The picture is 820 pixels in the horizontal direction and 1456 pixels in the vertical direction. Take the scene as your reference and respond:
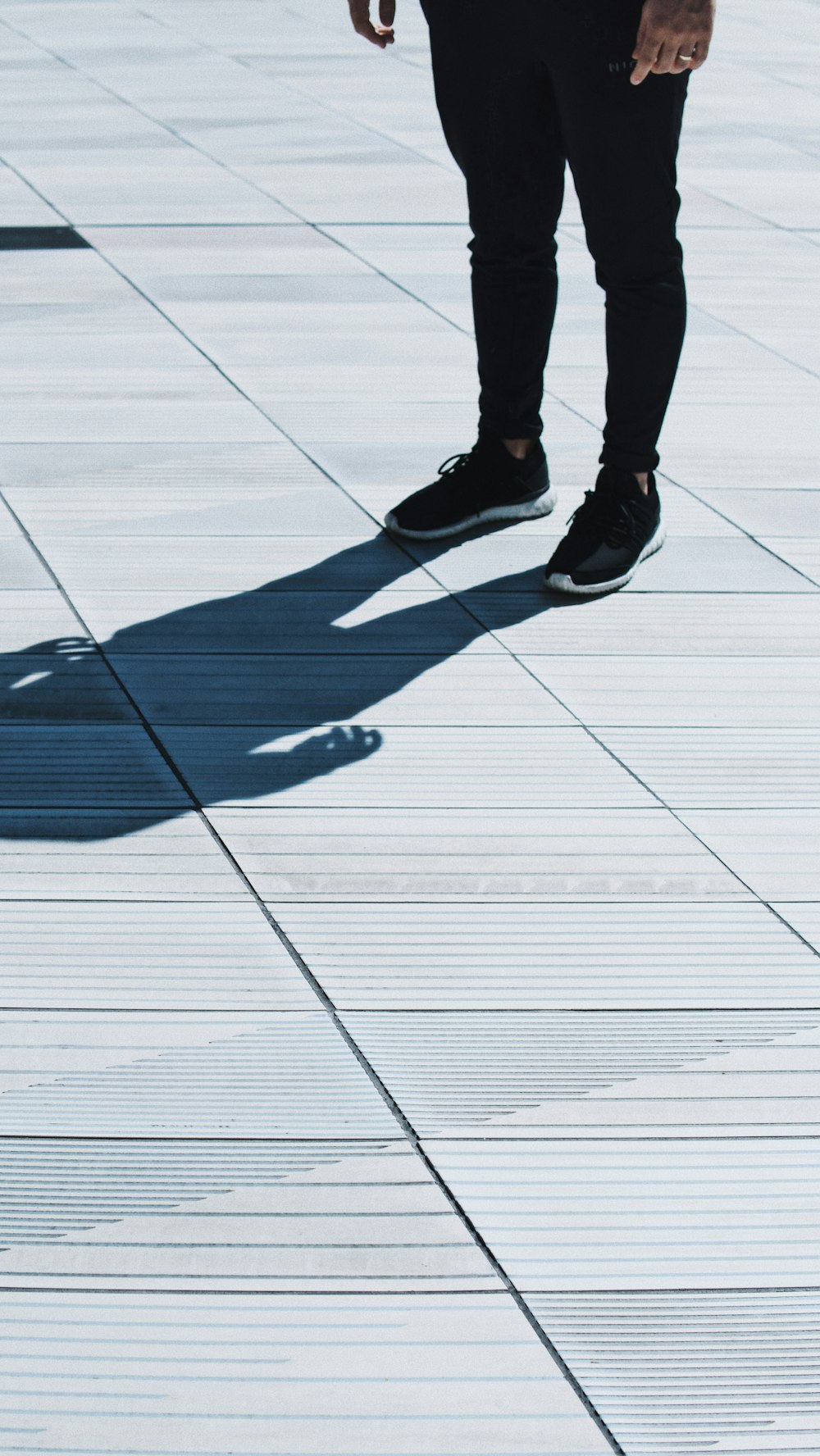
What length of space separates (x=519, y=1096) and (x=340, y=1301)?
1.45 feet

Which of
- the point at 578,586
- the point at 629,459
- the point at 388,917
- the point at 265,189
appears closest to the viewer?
the point at 388,917

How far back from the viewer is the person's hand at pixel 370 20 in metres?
4.24

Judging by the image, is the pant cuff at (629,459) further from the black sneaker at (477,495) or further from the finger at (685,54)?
the finger at (685,54)

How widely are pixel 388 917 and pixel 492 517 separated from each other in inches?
73.3

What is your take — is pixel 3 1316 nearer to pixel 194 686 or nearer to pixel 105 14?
pixel 194 686

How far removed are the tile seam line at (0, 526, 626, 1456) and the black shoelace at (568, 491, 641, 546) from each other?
111cm

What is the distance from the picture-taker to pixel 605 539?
→ 4184 mm

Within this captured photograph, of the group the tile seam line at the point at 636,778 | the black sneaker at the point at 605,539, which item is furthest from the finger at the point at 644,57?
the tile seam line at the point at 636,778

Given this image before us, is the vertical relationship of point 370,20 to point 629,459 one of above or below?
above

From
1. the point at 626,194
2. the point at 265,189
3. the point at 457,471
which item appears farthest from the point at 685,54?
the point at 265,189

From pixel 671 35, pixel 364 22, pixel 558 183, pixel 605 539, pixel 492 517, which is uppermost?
pixel 671 35

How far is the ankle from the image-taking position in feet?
14.8

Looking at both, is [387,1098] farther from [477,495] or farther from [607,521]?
[477,495]

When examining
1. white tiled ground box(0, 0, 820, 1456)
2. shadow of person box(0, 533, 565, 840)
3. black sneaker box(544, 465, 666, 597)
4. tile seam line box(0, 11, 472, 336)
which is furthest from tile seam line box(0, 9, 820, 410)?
shadow of person box(0, 533, 565, 840)
